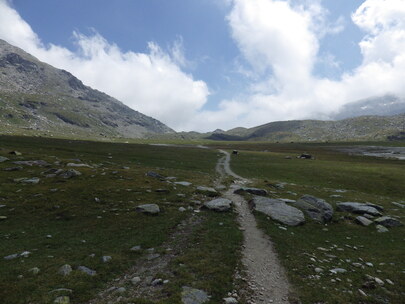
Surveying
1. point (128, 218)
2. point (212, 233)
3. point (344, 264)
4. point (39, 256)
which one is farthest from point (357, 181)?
point (39, 256)

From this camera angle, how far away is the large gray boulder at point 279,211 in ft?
74.0

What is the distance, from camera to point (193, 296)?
10.3 meters

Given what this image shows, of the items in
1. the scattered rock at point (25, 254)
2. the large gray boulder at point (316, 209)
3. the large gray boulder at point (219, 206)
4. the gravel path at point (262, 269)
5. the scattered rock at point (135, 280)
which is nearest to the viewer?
the gravel path at point (262, 269)

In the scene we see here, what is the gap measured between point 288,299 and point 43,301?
37.4ft

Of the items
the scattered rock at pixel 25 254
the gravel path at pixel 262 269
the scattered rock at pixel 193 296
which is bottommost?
the gravel path at pixel 262 269

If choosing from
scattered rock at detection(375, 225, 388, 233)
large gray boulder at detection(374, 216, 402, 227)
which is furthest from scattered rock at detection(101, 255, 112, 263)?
large gray boulder at detection(374, 216, 402, 227)

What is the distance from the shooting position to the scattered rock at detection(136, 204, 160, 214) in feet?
74.3

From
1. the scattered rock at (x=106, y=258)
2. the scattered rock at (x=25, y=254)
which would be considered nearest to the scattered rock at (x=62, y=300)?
the scattered rock at (x=106, y=258)

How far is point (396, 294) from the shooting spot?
1190 centimetres

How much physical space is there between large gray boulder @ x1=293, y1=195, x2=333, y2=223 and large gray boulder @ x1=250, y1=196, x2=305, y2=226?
5.67 ft

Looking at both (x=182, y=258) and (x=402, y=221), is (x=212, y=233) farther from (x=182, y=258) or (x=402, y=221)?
(x=402, y=221)

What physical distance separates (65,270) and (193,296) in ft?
24.4

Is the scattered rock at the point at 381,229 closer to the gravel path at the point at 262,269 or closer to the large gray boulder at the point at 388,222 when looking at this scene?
the large gray boulder at the point at 388,222

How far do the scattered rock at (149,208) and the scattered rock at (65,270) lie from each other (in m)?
10.3
